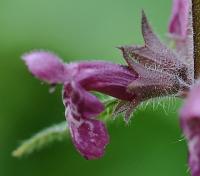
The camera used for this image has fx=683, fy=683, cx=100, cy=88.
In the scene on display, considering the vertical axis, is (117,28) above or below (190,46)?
below

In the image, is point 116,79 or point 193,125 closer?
point 193,125

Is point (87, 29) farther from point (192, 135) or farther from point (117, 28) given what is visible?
point (192, 135)

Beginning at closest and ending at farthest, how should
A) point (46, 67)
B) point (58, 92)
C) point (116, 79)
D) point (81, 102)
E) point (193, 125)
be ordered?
1. point (193, 125)
2. point (81, 102)
3. point (46, 67)
4. point (116, 79)
5. point (58, 92)

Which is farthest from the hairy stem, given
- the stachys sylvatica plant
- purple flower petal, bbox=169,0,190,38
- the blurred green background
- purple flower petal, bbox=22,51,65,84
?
the blurred green background

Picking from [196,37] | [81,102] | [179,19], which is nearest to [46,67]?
[81,102]

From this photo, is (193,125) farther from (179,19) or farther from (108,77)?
(179,19)

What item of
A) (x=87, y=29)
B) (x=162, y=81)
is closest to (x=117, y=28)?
(x=87, y=29)

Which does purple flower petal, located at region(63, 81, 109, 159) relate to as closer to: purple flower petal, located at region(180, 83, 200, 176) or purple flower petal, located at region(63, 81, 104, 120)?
purple flower petal, located at region(63, 81, 104, 120)
